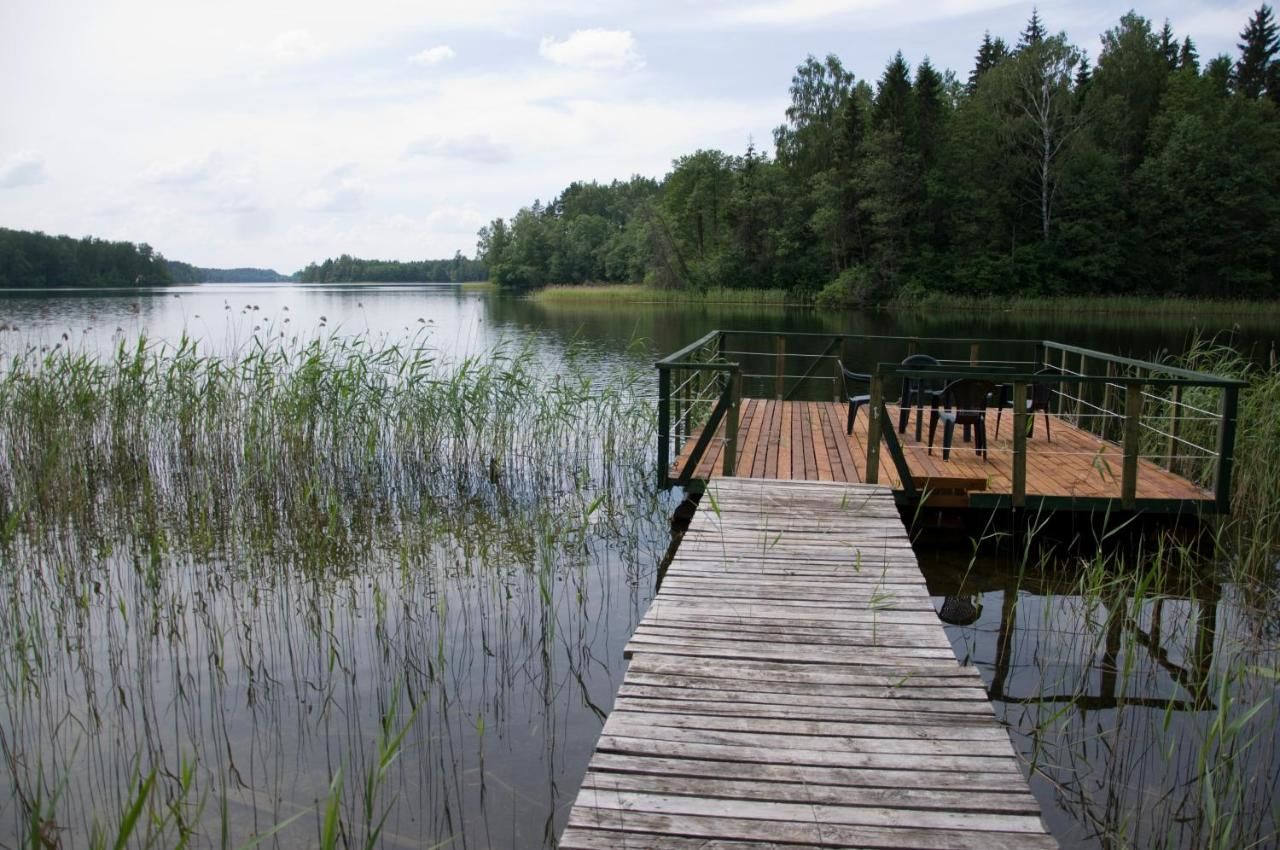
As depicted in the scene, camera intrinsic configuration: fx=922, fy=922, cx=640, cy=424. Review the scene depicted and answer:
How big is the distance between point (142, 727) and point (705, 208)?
52.8m

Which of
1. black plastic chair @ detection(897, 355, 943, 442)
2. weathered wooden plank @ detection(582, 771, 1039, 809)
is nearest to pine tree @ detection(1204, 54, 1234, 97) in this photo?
black plastic chair @ detection(897, 355, 943, 442)

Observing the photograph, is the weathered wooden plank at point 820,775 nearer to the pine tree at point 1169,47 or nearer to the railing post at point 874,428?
the railing post at point 874,428

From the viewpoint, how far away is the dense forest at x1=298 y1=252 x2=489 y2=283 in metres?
128

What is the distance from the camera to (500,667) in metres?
4.69

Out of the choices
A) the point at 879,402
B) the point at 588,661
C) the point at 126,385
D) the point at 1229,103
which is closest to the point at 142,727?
the point at 588,661

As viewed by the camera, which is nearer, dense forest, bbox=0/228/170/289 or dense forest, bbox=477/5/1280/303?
dense forest, bbox=477/5/1280/303

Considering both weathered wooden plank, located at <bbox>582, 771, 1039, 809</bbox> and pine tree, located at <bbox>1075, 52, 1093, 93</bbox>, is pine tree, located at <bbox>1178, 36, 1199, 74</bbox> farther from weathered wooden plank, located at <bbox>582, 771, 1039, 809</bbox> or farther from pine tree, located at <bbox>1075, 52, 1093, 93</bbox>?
weathered wooden plank, located at <bbox>582, 771, 1039, 809</bbox>

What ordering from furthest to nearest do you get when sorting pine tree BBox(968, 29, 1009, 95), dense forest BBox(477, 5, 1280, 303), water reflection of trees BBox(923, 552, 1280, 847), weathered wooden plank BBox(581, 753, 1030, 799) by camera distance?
pine tree BBox(968, 29, 1009, 95) → dense forest BBox(477, 5, 1280, 303) → water reflection of trees BBox(923, 552, 1280, 847) → weathered wooden plank BBox(581, 753, 1030, 799)

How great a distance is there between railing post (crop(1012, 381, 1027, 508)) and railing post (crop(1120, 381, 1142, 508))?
2.09 ft

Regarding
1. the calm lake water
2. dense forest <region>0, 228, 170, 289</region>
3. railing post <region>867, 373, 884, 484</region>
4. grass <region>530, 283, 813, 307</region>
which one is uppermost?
dense forest <region>0, 228, 170, 289</region>

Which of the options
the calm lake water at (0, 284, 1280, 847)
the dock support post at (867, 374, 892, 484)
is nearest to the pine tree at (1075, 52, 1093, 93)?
the dock support post at (867, 374, 892, 484)

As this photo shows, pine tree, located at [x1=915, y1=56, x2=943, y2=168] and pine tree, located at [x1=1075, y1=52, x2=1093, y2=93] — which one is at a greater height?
→ pine tree, located at [x1=1075, y1=52, x2=1093, y2=93]

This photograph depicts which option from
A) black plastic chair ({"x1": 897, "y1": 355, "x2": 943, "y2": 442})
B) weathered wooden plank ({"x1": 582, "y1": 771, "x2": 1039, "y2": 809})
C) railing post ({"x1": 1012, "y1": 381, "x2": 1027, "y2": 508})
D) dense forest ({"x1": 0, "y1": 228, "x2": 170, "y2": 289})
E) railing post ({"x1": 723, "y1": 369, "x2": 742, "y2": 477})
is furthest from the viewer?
dense forest ({"x1": 0, "y1": 228, "x2": 170, "y2": 289})

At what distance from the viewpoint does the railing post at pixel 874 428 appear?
21.1 ft
